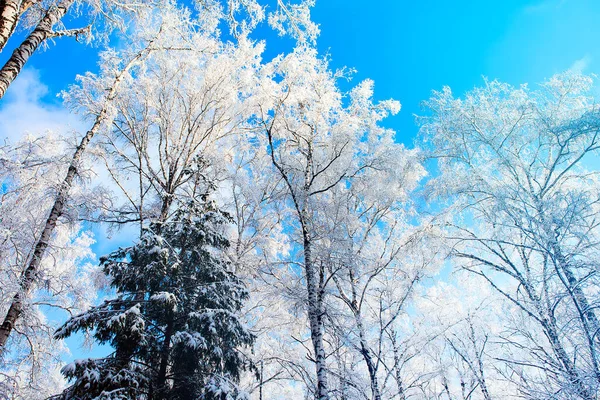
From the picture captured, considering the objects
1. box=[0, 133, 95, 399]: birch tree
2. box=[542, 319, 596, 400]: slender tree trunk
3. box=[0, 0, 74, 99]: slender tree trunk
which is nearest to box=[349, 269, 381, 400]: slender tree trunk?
box=[542, 319, 596, 400]: slender tree trunk

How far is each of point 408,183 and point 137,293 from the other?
8218 millimetres

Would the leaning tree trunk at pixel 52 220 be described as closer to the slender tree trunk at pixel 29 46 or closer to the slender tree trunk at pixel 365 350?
the slender tree trunk at pixel 29 46

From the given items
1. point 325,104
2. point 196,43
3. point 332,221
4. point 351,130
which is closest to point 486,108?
point 351,130

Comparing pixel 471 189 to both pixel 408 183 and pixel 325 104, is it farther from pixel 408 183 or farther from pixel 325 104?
pixel 325 104

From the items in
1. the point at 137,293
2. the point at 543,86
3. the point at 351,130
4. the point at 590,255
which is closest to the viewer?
the point at 590,255

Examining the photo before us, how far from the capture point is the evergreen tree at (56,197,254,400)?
17.4ft

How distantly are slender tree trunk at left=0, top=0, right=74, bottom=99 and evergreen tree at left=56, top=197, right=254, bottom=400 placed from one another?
11.9ft

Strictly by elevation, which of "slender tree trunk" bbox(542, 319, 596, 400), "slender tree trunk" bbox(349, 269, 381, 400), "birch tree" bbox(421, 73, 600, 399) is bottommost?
"slender tree trunk" bbox(542, 319, 596, 400)

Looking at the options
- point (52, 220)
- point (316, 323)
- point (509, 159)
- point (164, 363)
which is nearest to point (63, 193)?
point (52, 220)

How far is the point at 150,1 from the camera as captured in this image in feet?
18.0

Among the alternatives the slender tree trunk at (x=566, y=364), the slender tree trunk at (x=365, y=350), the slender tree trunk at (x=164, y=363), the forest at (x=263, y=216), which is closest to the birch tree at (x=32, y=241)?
the forest at (x=263, y=216)

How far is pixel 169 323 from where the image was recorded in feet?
21.4

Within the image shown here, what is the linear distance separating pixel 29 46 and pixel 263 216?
9.06 metres

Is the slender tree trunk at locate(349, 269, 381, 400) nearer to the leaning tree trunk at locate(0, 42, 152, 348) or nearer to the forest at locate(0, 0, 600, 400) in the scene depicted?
the forest at locate(0, 0, 600, 400)
